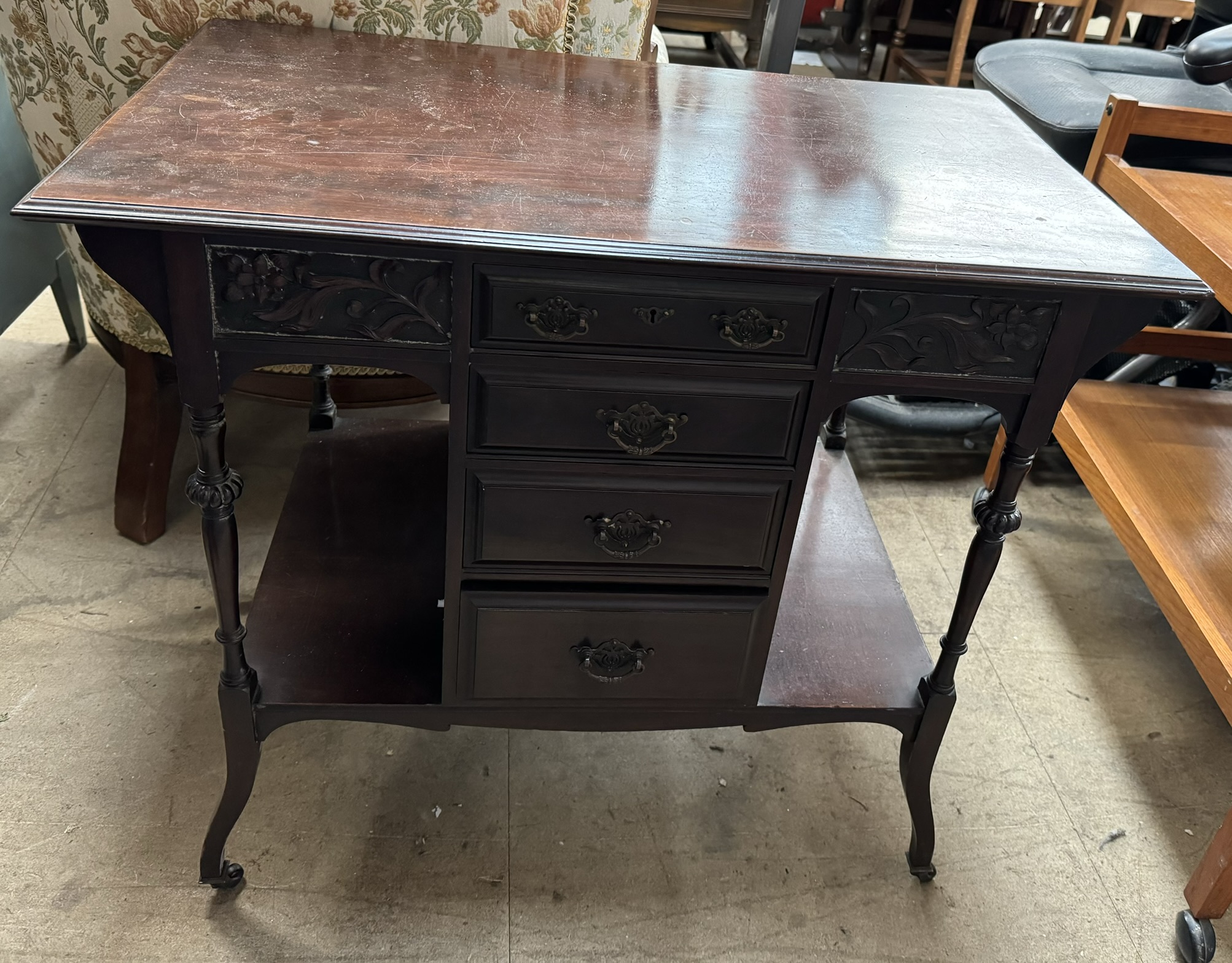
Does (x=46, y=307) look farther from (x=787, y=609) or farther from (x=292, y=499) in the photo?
(x=787, y=609)

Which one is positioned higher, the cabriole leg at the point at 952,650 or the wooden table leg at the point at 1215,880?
the cabriole leg at the point at 952,650

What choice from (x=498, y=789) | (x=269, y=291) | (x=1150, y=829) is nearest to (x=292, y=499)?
(x=498, y=789)

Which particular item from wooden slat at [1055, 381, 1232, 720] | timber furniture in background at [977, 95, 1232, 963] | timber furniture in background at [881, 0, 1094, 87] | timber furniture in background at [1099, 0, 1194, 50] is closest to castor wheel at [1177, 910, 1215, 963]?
timber furniture in background at [977, 95, 1232, 963]

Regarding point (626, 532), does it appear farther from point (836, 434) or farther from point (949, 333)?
point (836, 434)

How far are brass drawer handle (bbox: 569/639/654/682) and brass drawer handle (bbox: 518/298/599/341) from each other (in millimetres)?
355

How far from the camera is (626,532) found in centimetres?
102

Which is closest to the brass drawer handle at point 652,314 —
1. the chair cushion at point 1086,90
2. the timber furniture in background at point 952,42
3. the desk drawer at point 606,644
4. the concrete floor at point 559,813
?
the desk drawer at point 606,644

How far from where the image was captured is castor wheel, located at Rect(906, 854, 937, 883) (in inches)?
50.4

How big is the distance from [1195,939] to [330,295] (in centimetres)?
119

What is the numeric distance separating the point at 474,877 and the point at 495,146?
821 millimetres

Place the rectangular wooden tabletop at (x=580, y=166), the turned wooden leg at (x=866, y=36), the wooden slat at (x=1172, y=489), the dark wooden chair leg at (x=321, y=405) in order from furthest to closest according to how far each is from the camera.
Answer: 1. the turned wooden leg at (x=866, y=36)
2. the dark wooden chair leg at (x=321, y=405)
3. the wooden slat at (x=1172, y=489)
4. the rectangular wooden tabletop at (x=580, y=166)

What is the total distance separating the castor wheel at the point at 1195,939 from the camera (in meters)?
1.21

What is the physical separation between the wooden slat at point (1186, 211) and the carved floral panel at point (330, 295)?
99cm

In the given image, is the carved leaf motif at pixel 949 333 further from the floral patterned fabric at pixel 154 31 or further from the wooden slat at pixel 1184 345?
the wooden slat at pixel 1184 345
